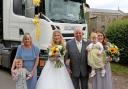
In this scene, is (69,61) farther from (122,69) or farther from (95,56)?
(122,69)

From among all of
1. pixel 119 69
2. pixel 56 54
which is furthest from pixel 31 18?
pixel 119 69

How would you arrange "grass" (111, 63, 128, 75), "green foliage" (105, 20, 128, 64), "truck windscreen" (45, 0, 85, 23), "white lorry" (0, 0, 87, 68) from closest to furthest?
"white lorry" (0, 0, 87, 68)
"truck windscreen" (45, 0, 85, 23)
"grass" (111, 63, 128, 75)
"green foliage" (105, 20, 128, 64)

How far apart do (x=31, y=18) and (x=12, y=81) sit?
226 centimetres

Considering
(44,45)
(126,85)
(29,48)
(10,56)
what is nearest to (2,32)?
(10,56)

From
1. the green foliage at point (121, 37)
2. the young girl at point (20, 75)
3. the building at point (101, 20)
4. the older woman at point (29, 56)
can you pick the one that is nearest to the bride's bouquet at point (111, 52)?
the older woman at point (29, 56)

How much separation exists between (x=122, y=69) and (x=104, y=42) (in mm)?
8260

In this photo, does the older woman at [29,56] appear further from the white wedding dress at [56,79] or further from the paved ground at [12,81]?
the paved ground at [12,81]

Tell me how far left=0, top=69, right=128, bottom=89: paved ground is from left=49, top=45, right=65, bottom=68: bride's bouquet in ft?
12.3

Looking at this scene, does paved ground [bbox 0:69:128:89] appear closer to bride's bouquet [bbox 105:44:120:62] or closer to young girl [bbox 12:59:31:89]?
young girl [bbox 12:59:31:89]

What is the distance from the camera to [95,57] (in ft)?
26.9

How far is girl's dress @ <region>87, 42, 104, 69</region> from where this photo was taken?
26.8 ft

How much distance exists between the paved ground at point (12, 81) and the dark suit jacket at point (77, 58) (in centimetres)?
393

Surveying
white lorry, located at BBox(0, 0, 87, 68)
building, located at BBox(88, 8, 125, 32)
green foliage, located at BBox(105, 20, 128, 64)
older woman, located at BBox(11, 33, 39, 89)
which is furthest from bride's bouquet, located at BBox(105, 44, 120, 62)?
green foliage, located at BBox(105, 20, 128, 64)

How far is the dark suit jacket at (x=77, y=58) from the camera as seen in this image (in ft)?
27.5
